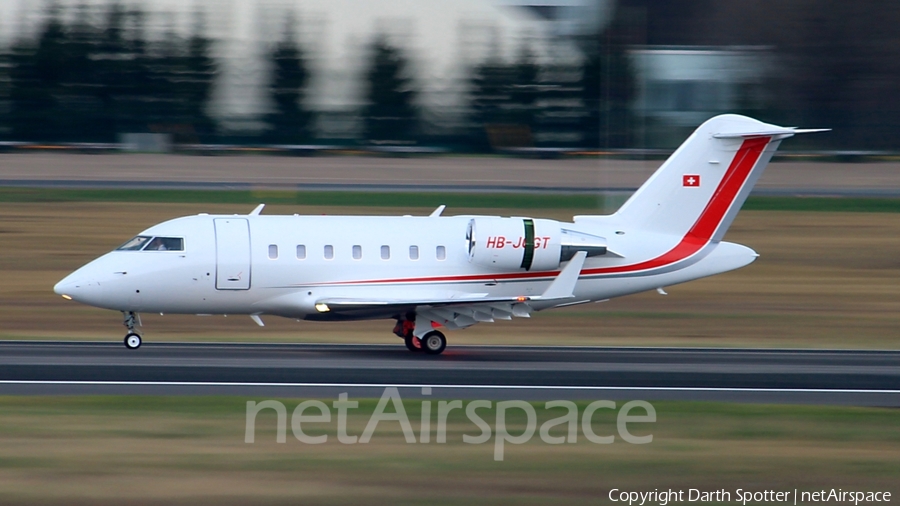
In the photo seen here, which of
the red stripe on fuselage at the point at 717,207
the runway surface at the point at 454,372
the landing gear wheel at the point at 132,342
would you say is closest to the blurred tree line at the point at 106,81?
the landing gear wheel at the point at 132,342

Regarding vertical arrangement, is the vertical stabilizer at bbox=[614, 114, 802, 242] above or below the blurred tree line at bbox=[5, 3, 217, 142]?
below

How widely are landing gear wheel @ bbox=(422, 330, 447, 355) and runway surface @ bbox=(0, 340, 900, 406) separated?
0.17 metres

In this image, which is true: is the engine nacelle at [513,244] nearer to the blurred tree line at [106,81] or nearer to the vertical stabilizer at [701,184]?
the vertical stabilizer at [701,184]

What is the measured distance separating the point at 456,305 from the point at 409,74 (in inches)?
1896

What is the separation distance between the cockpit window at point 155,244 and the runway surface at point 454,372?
2021mm

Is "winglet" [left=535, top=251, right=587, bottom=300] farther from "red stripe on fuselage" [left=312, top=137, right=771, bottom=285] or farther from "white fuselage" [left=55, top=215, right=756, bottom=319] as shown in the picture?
"red stripe on fuselage" [left=312, top=137, right=771, bottom=285]

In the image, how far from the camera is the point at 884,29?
60.7 m

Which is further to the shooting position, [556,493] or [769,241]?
[769,241]

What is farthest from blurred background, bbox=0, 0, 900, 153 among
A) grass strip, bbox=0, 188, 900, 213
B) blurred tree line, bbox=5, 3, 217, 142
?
grass strip, bbox=0, 188, 900, 213

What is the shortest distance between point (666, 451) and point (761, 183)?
3888 centimetres

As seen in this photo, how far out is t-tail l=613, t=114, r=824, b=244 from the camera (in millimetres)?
23000

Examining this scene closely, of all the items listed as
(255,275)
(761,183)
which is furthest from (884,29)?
(255,275)

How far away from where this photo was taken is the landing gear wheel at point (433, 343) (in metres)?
21.8

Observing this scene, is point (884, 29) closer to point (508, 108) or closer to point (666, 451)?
point (508, 108)
